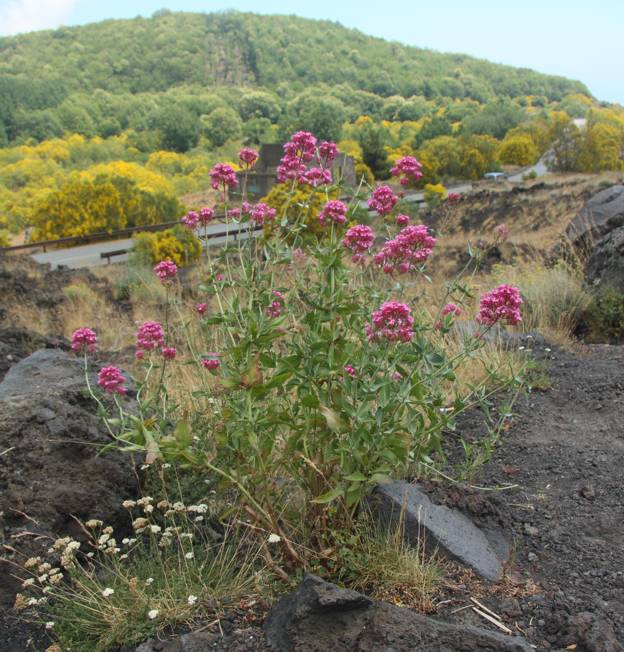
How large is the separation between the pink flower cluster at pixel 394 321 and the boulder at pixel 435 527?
71 cm

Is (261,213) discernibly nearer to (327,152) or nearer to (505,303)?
(327,152)

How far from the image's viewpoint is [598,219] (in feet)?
29.7

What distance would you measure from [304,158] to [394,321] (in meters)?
1.20

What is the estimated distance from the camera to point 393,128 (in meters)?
74.3

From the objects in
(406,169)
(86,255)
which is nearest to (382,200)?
(406,169)

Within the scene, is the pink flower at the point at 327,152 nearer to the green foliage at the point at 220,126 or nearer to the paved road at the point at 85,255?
the paved road at the point at 85,255

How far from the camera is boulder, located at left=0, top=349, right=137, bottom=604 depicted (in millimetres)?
2848

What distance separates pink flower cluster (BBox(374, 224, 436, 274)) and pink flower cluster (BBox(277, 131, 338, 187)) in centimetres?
47

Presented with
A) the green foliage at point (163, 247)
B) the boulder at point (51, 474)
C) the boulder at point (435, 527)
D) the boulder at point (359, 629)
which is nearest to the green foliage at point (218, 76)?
the green foliage at point (163, 247)

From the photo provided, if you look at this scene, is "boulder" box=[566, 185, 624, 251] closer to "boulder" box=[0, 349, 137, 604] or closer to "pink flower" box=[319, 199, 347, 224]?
"pink flower" box=[319, 199, 347, 224]

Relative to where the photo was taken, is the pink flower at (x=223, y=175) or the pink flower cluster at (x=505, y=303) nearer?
the pink flower cluster at (x=505, y=303)

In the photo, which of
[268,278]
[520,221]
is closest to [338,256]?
[268,278]

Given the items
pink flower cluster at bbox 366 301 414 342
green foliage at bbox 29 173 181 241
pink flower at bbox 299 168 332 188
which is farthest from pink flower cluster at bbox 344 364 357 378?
green foliage at bbox 29 173 181 241

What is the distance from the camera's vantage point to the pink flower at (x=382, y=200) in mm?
3033
